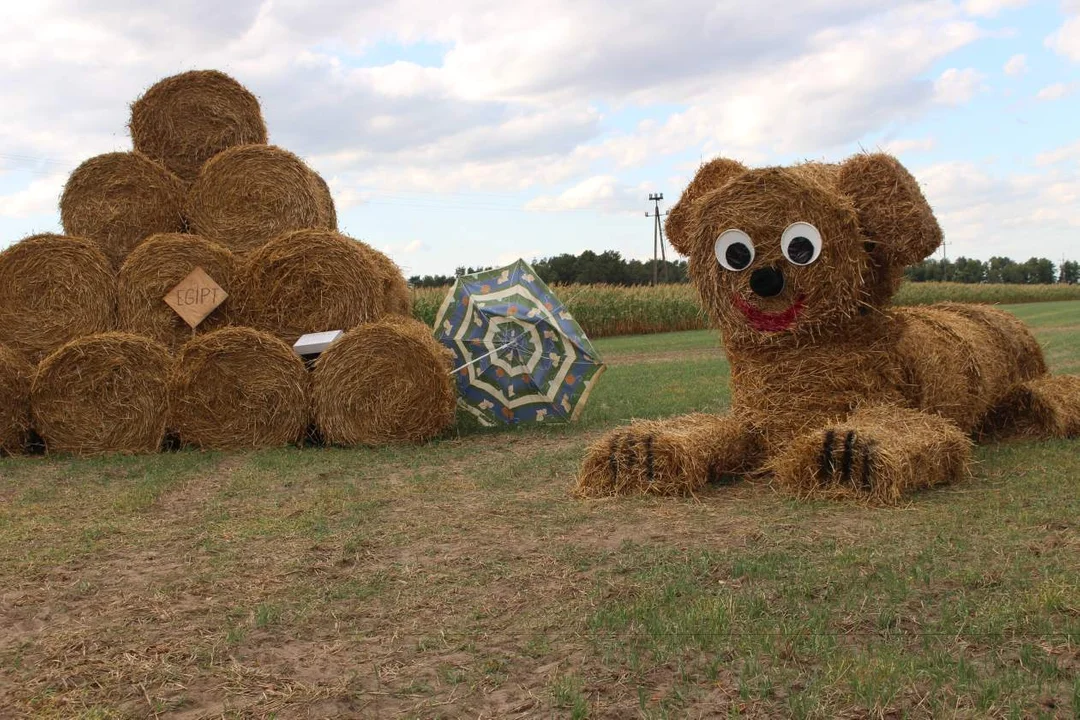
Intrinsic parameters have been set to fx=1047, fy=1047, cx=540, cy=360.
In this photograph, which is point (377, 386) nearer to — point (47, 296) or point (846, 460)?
point (47, 296)

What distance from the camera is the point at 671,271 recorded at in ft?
212

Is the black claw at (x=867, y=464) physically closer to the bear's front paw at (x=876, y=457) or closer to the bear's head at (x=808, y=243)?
the bear's front paw at (x=876, y=457)

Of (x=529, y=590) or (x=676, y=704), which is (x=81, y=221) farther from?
(x=676, y=704)

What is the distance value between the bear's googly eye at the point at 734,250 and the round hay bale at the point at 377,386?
306cm

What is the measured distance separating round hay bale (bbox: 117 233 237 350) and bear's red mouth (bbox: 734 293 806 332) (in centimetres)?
486

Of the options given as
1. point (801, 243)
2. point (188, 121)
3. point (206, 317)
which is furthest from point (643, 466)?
point (188, 121)

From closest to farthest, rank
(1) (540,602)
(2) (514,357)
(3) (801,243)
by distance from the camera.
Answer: (1) (540,602) → (3) (801,243) → (2) (514,357)

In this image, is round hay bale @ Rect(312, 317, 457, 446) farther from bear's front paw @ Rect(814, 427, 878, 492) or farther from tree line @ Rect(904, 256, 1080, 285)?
tree line @ Rect(904, 256, 1080, 285)

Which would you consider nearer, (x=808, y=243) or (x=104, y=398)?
(x=808, y=243)

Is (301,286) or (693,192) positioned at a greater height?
(693,192)

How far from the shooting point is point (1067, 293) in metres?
60.0

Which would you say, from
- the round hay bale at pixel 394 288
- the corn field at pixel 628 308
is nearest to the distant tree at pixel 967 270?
the corn field at pixel 628 308

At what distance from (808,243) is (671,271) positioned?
58.9m

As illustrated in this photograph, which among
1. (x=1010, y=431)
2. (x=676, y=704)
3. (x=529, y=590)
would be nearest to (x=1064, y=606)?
(x=676, y=704)
